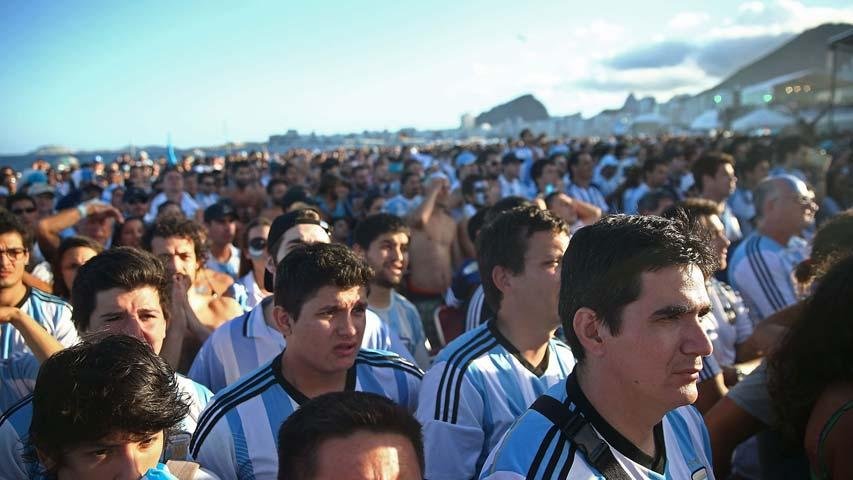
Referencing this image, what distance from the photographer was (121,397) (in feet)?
6.51

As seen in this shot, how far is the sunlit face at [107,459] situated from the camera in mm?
Answer: 1950

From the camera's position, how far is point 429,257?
24.1 feet

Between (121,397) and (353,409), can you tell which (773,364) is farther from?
(121,397)

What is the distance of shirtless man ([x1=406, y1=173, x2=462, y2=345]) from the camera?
7.31m

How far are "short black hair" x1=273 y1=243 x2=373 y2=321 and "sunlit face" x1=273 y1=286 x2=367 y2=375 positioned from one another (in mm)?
29

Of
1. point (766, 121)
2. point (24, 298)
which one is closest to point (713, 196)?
point (24, 298)

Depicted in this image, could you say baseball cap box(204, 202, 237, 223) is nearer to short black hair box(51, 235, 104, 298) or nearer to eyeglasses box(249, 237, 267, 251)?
eyeglasses box(249, 237, 267, 251)

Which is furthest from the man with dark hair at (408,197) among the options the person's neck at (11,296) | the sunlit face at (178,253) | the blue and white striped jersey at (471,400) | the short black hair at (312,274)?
the blue and white striped jersey at (471,400)

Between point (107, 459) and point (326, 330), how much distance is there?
103 cm

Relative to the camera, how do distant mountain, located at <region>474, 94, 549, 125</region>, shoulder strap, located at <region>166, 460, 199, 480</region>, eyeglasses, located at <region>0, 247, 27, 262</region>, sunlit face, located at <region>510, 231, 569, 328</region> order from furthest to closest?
distant mountain, located at <region>474, 94, 549, 125</region> < eyeglasses, located at <region>0, 247, 27, 262</region> < sunlit face, located at <region>510, 231, 569, 328</region> < shoulder strap, located at <region>166, 460, 199, 480</region>

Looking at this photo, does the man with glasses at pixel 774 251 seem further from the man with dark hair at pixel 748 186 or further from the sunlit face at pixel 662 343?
the man with dark hair at pixel 748 186

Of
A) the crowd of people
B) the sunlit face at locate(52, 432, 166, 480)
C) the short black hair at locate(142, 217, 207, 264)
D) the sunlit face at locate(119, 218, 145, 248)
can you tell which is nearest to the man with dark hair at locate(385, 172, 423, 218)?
the sunlit face at locate(119, 218, 145, 248)

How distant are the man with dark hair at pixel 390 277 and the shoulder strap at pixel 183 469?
7.95 ft

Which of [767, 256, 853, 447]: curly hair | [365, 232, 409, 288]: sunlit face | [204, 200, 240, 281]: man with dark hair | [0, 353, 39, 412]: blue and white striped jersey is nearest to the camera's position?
[767, 256, 853, 447]: curly hair
